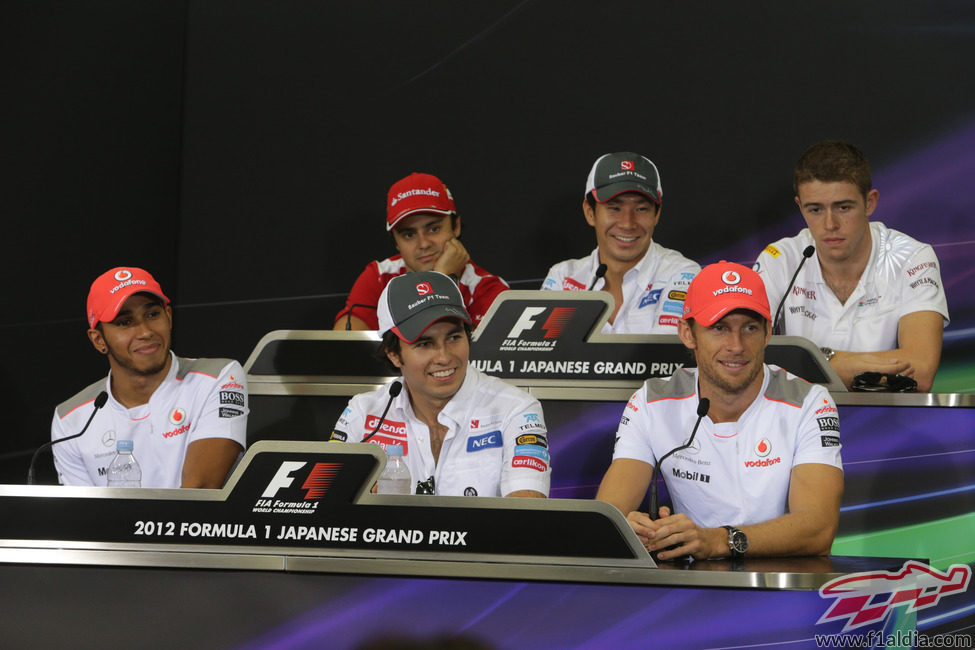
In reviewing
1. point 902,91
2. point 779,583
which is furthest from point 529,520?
point 902,91

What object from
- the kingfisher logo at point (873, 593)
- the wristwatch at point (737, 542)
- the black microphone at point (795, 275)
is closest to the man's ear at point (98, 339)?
the wristwatch at point (737, 542)

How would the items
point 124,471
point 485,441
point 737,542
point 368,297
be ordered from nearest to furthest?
point 737,542 → point 485,441 → point 124,471 → point 368,297

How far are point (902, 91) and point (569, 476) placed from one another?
94.4 inches

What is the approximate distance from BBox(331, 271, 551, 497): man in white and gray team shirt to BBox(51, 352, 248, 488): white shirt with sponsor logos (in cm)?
44

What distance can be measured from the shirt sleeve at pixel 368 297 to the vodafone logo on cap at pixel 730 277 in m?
1.66

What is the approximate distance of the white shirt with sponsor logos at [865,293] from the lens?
318 cm

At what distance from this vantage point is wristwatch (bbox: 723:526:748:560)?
78.3 inches

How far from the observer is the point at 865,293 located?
3.24m

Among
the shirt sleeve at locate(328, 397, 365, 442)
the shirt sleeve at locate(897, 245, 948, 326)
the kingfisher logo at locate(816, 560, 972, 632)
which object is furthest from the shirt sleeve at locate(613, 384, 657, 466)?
the shirt sleeve at locate(897, 245, 948, 326)

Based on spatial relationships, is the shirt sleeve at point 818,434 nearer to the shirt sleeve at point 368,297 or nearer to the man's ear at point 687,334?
the man's ear at point 687,334

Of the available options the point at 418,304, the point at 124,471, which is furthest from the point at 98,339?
the point at 418,304

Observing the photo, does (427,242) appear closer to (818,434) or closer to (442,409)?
(442,409)

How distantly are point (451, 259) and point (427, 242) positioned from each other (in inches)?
4.0

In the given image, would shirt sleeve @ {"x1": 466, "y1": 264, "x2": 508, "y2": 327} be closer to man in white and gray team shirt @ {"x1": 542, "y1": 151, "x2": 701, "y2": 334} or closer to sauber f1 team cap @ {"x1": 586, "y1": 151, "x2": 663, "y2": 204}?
man in white and gray team shirt @ {"x1": 542, "y1": 151, "x2": 701, "y2": 334}
